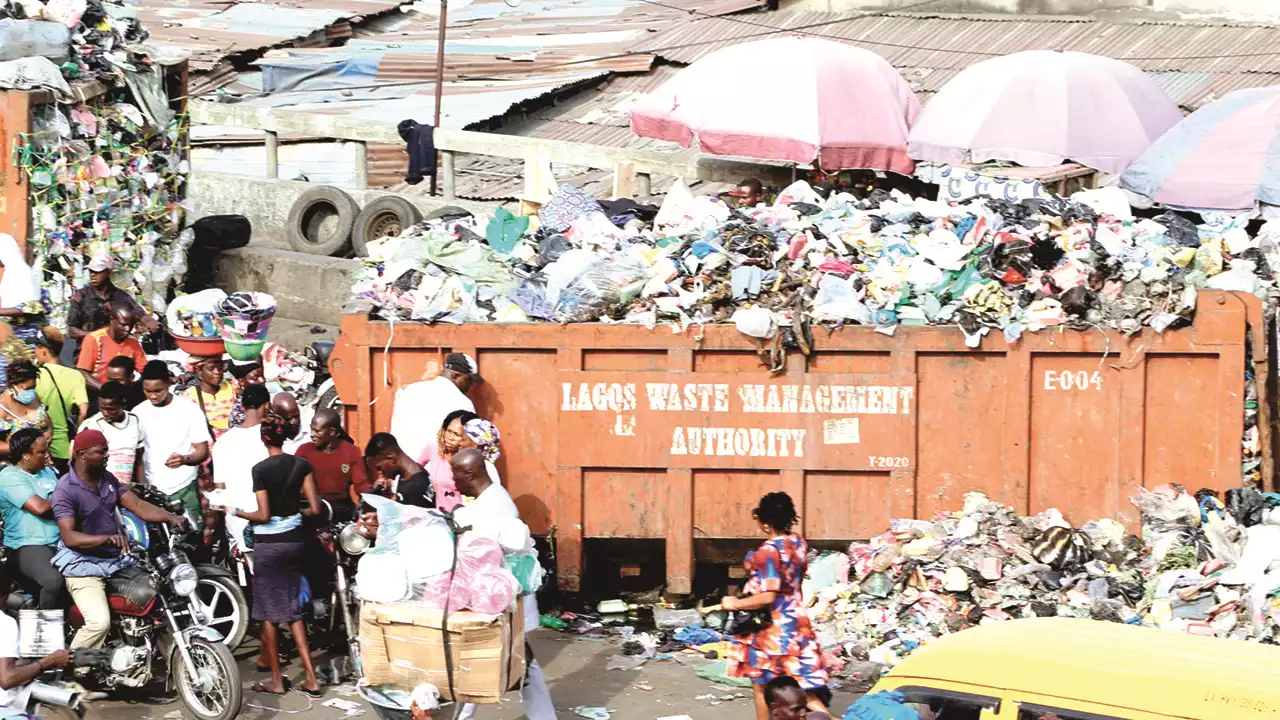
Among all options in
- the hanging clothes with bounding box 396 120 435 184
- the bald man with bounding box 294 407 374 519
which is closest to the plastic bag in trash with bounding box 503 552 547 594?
the bald man with bounding box 294 407 374 519

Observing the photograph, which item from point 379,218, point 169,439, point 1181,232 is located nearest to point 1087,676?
point 1181,232

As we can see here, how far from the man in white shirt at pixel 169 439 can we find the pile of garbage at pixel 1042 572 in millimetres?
3265

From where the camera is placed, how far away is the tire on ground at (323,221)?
52.3 ft

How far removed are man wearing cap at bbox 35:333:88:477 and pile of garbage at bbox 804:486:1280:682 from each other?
407 centimetres

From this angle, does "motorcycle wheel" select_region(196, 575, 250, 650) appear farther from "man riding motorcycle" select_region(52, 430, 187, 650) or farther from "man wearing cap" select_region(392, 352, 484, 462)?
"man wearing cap" select_region(392, 352, 484, 462)

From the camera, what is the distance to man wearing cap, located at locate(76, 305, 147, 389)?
10492mm

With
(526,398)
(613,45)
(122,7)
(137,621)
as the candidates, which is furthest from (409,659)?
(613,45)

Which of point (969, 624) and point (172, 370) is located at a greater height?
point (172, 370)

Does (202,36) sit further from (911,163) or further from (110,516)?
(110,516)

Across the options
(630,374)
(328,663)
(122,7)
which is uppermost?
(122,7)

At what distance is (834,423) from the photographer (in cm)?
951

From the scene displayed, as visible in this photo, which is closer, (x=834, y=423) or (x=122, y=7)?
(x=834, y=423)

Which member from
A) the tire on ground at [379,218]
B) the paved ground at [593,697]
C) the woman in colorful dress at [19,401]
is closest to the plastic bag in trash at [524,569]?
the paved ground at [593,697]

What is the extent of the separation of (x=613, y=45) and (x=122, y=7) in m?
8.74
